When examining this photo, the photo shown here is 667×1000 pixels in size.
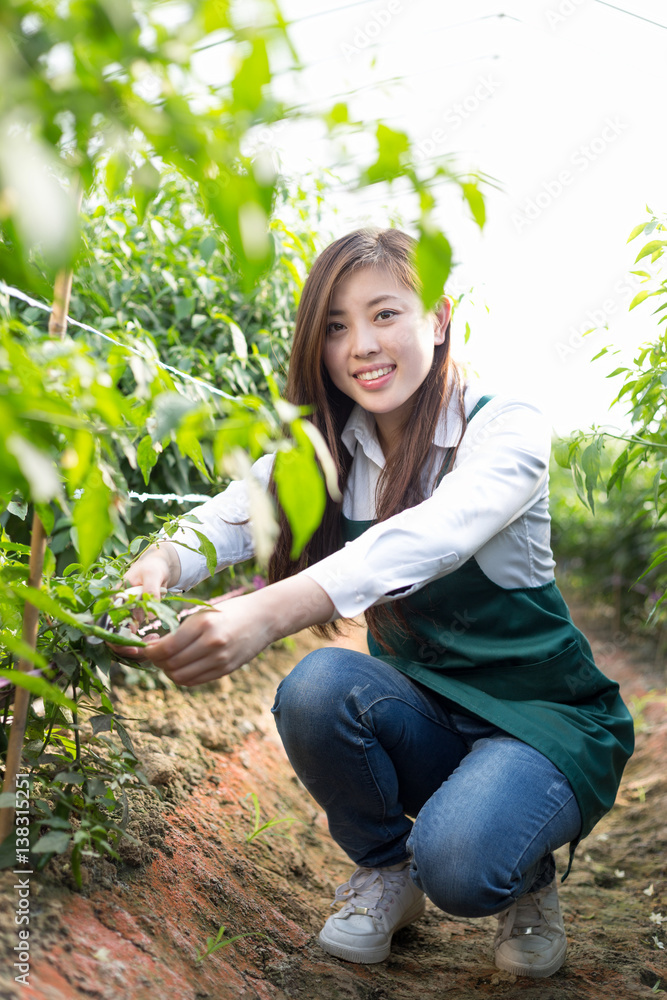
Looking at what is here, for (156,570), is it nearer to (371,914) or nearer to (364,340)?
(364,340)

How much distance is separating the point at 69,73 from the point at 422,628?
116 centimetres

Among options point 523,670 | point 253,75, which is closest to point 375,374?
point 523,670

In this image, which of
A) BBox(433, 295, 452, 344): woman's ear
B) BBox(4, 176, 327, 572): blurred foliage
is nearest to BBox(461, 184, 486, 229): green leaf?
BBox(433, 295, 452, 344): woman's ear

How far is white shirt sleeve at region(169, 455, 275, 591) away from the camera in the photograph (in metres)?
1.35

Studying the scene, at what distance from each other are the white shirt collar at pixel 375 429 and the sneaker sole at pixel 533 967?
94cm

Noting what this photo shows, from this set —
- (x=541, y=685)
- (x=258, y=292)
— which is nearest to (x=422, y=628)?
(x=541, y=685)

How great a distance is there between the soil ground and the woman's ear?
947mm

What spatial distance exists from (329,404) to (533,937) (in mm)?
1079

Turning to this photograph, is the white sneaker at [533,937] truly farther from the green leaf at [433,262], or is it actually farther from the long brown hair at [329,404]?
the green leaf at [433,262]

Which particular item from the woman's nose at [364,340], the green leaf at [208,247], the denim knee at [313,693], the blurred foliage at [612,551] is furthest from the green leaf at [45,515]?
the blurred foliage at [612,551]

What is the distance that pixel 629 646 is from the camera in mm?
4266

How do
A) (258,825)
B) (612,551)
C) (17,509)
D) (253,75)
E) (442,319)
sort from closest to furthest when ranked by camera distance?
(253,75), (17,509), (442,319), (258,825), (612,551)

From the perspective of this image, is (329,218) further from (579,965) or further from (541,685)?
(579,965)

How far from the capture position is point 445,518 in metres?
1.17
